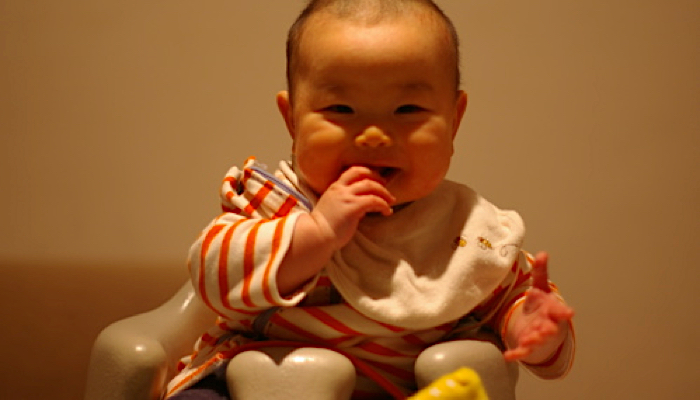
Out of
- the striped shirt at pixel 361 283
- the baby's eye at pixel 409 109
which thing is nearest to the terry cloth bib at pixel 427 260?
the striped shirt at pixel 361 283

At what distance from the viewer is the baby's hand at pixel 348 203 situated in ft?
2.19

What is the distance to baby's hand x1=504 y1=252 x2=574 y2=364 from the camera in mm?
581

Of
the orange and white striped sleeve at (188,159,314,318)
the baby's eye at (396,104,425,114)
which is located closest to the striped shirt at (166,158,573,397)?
the orange and white striped sleeve at (188,159,314,318)

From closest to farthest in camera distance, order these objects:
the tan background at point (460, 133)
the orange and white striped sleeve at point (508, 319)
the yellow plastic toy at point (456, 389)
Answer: the yellow plastic toy at point (456, 389) → the orange and white striped sleeve at point (508, 319) → the tan background at point (460, 133)

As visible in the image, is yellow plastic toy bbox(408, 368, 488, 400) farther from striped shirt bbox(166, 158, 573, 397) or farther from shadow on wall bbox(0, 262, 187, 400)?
shadow on wall bbox(0, 262, 187, 400)

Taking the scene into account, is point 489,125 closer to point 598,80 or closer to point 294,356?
point 598,80

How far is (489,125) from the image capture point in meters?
1.31

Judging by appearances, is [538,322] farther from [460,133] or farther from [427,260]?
[460,133]

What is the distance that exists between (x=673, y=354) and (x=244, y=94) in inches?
32.3

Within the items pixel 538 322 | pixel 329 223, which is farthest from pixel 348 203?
pixel 538 322

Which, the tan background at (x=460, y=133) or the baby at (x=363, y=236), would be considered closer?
the baby at (x=363, y=236)

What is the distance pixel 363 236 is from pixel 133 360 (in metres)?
0.24

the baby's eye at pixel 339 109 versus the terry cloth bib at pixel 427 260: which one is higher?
the baby's eye at pixel 339 109

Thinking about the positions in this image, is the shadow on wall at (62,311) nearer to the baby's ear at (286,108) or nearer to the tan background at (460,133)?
the tan background at (460,133)
